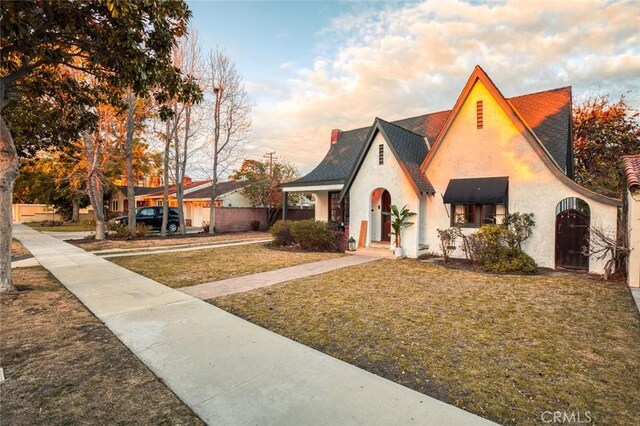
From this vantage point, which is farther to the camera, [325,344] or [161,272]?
[161,272]

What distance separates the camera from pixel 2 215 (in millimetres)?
6621

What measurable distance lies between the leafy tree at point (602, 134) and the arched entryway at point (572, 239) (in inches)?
431

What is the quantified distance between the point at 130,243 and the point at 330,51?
13984mm

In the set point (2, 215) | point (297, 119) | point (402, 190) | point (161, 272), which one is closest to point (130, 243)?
point (161, 272)

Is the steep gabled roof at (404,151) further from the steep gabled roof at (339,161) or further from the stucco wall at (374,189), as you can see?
the steep gabled roof at (339,161)

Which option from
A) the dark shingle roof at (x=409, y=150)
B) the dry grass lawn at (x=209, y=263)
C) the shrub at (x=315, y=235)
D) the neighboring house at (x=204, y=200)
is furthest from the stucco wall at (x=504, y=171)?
the neighboring house at (x=204, y=200)

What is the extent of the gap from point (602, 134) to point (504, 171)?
13.8 meters

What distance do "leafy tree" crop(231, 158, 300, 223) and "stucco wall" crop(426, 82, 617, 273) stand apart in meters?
16.2

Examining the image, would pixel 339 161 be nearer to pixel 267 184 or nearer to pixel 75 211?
pixel 267 184

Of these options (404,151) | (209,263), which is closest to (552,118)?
(404,151)

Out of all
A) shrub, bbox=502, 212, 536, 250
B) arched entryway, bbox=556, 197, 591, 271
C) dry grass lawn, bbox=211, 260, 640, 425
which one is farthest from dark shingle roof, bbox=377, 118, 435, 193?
dry grass lawn, bbox=211, 260, 640, 425

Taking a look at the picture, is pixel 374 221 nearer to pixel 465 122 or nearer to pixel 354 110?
pixel 465 122

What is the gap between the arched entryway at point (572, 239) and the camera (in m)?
9.70

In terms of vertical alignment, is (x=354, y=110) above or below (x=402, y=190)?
above
